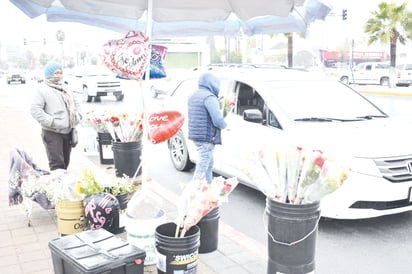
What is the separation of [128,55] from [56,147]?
8.15 ft

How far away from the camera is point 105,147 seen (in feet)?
25.9

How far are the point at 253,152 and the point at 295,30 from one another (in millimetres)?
3164

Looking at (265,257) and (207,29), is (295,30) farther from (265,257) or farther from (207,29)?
(265,257)

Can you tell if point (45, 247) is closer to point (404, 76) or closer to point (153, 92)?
point (153, 92)

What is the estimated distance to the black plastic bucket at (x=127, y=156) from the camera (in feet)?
19.7

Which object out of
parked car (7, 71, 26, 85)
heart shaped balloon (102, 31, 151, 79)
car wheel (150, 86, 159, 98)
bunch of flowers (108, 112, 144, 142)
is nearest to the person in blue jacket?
bunch of flowers (108, 112, 144, 142)

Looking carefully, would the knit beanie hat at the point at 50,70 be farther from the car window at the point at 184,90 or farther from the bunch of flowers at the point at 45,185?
the car window at the point at 184,90

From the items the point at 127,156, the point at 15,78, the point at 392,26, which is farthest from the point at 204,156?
the point at 15,78

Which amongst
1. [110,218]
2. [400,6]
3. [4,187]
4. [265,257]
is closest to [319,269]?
[265,257]

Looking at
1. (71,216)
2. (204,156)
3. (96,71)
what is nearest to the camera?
(71,216)

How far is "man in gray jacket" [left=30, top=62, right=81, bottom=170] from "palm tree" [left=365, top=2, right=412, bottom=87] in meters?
27.6

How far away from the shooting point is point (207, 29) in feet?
21.7

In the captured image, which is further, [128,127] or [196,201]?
[128,127]

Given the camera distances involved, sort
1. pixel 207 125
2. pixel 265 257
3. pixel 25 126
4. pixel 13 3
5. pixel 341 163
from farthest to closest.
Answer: pixel 25 126
pixel 207 125
pixel 13 3
pixel 265 257
pixel 341 163
